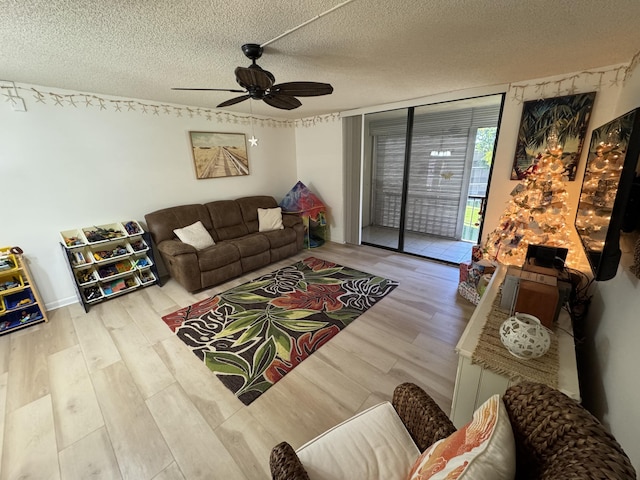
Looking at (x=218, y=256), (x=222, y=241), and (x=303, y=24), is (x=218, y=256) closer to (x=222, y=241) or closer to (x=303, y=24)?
(x=222, y=241)

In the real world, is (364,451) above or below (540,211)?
below

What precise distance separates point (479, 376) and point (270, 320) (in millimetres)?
1747

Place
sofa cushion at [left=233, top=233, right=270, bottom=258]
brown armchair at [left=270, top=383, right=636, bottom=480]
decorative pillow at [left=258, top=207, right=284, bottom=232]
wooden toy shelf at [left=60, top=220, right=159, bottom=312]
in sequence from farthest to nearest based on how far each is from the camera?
decorative pillow at [left=258, top=207, right=284, bottom=232] < sofa cushion at [left=233, top=233, right=270, bottom=258] < wooden toy shelf at [left=60, top=220, right=159, bottom=312] < brown armchair at [left=270, top=383, right=636, bottom=480]

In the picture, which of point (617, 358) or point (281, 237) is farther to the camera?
point (281, 237)

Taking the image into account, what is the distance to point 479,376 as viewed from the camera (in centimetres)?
124

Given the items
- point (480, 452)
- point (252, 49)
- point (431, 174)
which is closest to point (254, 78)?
point (252, 49)

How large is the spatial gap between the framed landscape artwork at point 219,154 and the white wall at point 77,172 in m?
0.09

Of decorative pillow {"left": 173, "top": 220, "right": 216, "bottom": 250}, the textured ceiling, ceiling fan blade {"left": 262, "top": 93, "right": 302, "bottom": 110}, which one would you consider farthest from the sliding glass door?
decorative pillow {"left": 173, "top": 220, "right": 216, "bottom": 250}

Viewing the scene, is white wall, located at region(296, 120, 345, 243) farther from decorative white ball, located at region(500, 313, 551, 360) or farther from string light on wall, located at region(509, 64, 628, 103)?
decorative white ball, located at region(500, 313, 551, 360)

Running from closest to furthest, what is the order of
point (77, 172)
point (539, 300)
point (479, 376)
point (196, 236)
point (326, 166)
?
point (479, 376)
point (539, 300)
point (77, 172)
point (196, 236)
point (326, 166)

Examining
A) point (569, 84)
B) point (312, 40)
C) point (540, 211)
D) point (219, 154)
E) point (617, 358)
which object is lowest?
point (617, 358)

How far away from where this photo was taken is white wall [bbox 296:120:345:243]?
426cm

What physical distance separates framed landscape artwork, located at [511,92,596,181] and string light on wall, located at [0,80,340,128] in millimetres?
2476

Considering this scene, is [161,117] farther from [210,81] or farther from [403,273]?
[403,273]
